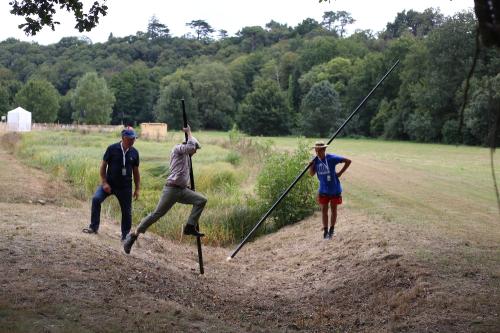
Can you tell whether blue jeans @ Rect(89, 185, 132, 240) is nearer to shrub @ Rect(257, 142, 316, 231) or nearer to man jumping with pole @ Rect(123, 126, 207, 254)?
man jumping with pole @ Rect(123, 126, 207, 254)


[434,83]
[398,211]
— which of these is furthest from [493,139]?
[434,83]

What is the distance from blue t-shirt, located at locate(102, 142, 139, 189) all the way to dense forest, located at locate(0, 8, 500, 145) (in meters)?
32.2

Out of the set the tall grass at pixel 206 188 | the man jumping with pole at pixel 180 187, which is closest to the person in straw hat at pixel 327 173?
the man jumping with pole at pixel 180 187

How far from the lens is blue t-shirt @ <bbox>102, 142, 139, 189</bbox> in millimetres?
12031

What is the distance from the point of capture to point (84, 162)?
2873 cm

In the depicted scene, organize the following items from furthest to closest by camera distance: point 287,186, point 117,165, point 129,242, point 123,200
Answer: point 287,186 → point 123,200 → point 117,165 → point 129,242

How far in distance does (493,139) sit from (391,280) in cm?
550

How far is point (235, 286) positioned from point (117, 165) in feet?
10.1

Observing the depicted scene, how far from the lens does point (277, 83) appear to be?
118 metres

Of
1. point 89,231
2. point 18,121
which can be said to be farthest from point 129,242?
point 18,121

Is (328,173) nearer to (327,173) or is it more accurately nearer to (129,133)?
(327,173)

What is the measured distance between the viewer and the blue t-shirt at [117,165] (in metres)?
12.0

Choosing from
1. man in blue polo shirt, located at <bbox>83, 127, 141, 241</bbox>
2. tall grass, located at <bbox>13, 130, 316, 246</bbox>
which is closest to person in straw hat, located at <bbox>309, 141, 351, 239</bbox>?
man in blue polo shirt, located at <bbox>83, 127, 141, 241</bbox>

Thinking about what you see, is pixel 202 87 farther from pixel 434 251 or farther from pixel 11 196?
pixel 434 251
